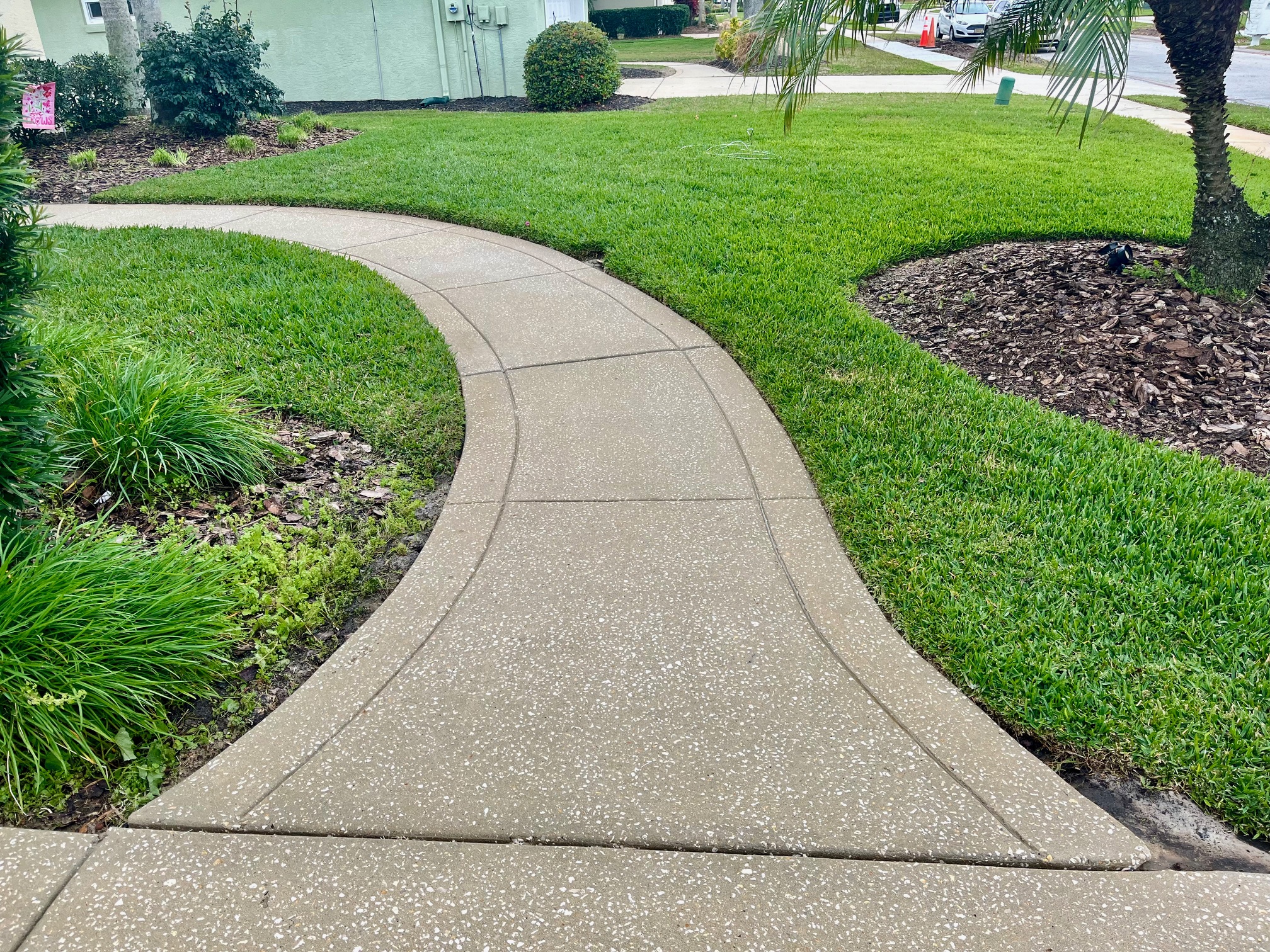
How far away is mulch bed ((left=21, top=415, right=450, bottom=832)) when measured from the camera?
94.9 inches

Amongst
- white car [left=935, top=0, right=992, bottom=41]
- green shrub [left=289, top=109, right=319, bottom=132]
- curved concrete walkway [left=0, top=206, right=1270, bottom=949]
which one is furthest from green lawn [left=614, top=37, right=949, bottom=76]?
curved concrete walkway [left=0, top=206, right=1270, bottom=949]

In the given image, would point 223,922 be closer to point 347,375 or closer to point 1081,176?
point 347,375

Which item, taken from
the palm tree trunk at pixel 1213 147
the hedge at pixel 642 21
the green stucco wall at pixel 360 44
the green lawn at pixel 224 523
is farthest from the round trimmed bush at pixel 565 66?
the hedge at pixel 642 21

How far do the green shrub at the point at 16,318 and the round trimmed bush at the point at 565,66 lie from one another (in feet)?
42.2

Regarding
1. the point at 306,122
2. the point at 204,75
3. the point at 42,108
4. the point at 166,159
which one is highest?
→ the point at 204,75

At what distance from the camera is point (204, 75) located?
37.0 feet

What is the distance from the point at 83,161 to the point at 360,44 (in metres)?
7.05

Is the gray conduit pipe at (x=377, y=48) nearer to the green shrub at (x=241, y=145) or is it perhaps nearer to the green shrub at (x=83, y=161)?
the green shrub at (x=241, y=145)

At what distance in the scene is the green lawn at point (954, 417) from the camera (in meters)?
2.60

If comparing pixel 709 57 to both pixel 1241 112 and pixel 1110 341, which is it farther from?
pixel 1110 341

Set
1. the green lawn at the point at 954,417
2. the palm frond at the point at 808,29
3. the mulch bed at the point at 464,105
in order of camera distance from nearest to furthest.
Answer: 1. the green lawn at the point at 954,417
2. the palm frond at the point at 808,29
3. the mulch bed at the point at 464,105

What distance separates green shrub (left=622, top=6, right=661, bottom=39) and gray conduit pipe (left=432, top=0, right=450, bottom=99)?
81.8 feet

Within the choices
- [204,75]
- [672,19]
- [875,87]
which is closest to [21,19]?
[204,75]

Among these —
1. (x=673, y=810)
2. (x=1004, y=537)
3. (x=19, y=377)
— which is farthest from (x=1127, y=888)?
(x=19, y=377)
